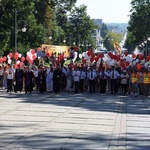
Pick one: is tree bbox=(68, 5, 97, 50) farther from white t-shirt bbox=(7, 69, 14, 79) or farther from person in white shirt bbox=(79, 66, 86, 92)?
white t-shirt bbox=(7, 69, 14, 79)

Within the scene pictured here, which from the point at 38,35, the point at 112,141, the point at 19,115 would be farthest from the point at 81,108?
the point at 38,35

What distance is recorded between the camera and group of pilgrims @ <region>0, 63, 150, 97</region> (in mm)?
28484

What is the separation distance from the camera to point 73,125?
49.3ft

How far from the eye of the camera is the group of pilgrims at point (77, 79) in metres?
28.5

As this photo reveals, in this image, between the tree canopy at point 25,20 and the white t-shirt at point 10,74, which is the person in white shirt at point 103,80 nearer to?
the white t-shirt at point 10,74

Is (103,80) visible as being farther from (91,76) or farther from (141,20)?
(141,20)

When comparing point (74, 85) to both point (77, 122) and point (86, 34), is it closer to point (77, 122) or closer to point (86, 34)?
point (77, 122)

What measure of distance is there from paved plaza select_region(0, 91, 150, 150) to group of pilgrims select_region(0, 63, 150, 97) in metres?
4.97

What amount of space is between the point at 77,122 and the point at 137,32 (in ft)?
243

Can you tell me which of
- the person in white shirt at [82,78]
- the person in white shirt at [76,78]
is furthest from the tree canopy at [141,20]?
the person in white shirt at [76,78]

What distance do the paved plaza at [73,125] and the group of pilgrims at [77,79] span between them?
4.97 meters

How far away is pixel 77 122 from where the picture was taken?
15789 millimetres

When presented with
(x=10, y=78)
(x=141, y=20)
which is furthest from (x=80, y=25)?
(x=10, y=78)

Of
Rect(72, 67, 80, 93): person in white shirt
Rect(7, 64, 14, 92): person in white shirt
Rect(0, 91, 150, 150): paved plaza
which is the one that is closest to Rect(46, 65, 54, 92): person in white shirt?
Rect(72, 67, 80, 93): person in white shirt
